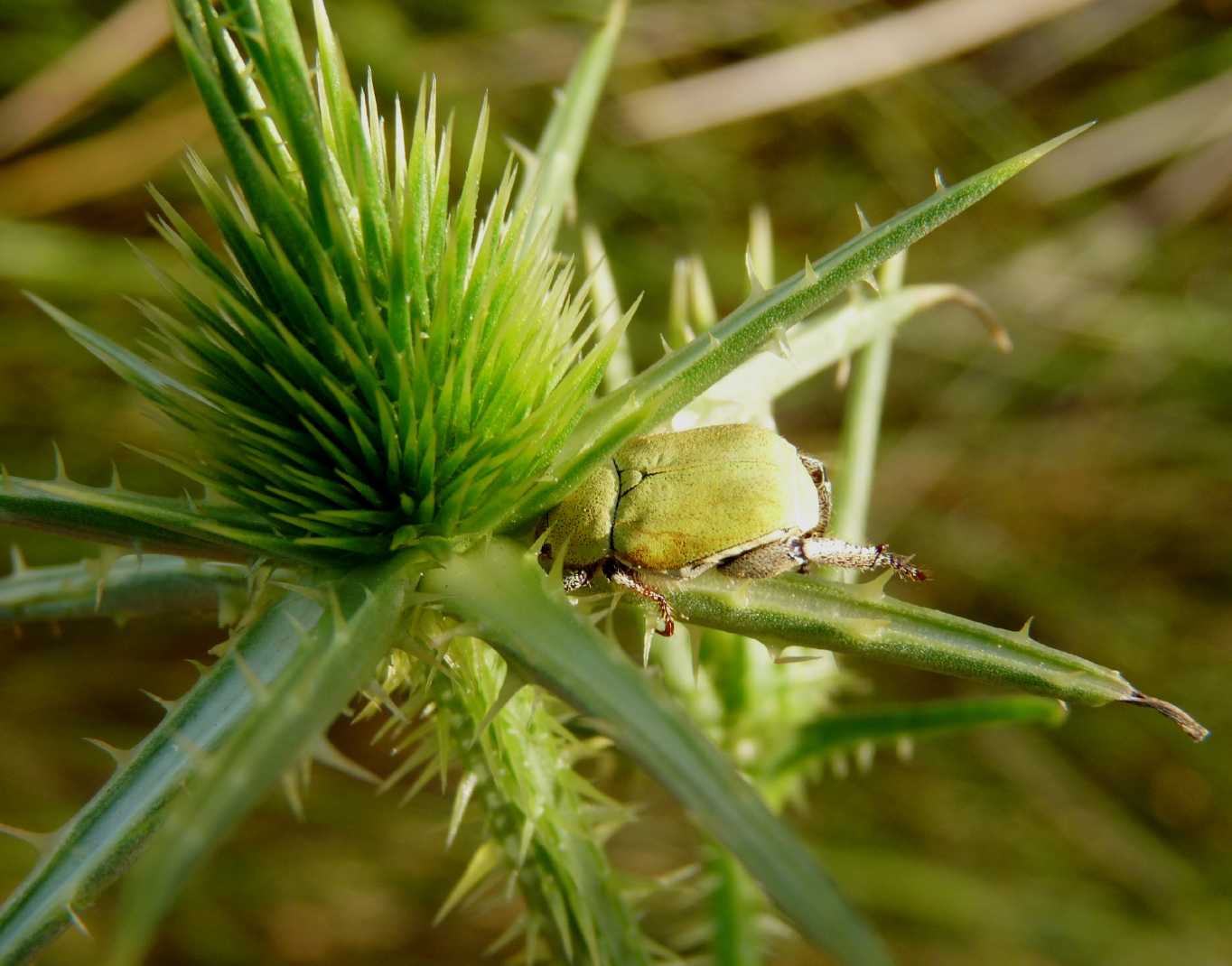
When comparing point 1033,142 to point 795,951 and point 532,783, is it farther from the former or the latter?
point 532,783

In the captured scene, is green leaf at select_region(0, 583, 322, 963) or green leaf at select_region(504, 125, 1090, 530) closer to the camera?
green leaf at select_region(0, 583, 322, 963)

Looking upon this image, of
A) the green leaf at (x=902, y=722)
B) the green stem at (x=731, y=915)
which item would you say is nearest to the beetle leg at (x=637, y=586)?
the green leaf at (x=902, y=722)

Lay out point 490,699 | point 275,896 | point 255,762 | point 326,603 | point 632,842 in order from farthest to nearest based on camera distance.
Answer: point 632,842
point 275,896
point 490,699
point 326,603
point 255,762

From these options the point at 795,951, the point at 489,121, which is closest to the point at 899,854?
the point at 795,951

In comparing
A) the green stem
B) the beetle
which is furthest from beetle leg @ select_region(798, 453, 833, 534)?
the green stem

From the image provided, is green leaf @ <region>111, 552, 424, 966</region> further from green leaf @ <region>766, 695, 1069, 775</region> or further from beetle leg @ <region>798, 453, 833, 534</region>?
green leaf @ <region>766, 695, 1069, 775</region>

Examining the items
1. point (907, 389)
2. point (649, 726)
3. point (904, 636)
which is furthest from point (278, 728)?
point (907, 389)
